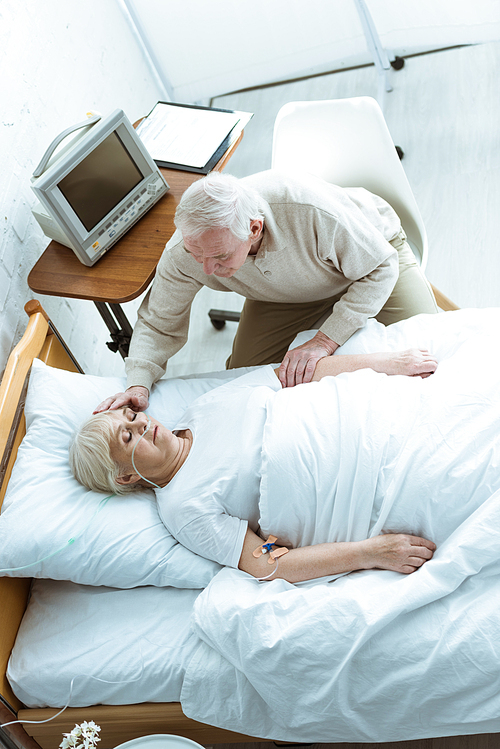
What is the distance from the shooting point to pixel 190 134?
197 centimetres

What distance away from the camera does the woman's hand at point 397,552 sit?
1.21 metres

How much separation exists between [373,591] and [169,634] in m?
0.46

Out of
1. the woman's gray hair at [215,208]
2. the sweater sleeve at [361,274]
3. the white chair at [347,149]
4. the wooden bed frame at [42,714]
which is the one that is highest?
the woman's gray hair at [215,208]

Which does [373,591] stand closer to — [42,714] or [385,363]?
[385,363]

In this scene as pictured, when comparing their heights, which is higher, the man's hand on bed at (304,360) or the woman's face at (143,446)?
the woman's face at (143,446)

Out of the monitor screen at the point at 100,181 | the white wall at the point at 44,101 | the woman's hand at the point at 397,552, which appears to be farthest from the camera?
the white wall at the point at 44,101

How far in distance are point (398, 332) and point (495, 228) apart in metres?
1.19

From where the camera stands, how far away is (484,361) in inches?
53.5

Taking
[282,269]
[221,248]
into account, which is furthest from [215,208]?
[282,269]

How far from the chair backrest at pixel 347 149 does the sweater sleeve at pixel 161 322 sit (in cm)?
57

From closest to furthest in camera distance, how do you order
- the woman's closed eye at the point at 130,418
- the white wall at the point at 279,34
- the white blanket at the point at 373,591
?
the white blanket at the point at 373,591, the woman's closed eye at the point at 130,418, the white wall at the point at 279,34

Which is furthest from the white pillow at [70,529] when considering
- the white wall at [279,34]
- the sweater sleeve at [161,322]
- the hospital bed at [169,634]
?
the white wall at [279,34]

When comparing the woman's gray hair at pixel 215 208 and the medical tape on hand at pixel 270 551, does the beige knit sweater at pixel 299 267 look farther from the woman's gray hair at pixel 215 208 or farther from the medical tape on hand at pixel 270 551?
the medical tape on hand at pixel 270 551

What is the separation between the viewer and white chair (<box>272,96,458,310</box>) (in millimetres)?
1831
